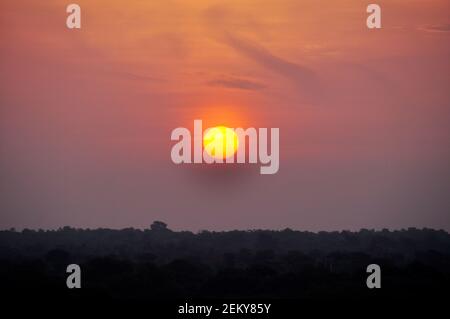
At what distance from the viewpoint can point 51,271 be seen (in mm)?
47781

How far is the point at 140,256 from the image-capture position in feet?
190

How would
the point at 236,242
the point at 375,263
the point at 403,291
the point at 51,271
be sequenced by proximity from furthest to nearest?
1. the point at 236,242
2. the point at 375,263
3. the point at 51,271
4. the point at 403,291

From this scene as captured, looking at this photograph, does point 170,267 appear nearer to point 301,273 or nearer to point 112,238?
point 301,273

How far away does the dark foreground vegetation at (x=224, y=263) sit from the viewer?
43844 millimetres

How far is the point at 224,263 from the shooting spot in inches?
2157

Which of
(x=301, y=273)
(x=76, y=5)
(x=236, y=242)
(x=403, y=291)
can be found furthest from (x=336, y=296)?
(x=236, y=242)

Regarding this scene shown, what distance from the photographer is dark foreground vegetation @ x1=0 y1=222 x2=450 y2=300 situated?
144ft

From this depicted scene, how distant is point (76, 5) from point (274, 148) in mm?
10180

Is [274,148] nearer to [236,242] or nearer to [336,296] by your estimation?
[336,296]
